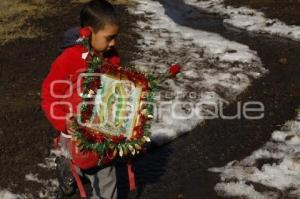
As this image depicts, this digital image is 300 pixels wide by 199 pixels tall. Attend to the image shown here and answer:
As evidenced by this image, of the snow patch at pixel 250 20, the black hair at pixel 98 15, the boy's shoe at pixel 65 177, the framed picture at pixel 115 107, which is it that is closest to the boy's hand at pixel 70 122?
the framed picture at pixel 115 107

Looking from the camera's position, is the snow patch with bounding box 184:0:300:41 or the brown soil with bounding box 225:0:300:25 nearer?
the snow patch with bounding box 184:0:300:41

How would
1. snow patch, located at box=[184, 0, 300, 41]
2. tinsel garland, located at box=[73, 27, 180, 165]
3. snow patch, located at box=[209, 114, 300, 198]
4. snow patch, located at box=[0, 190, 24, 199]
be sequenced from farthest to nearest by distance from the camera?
snow patch, located at box=[184, 0, 300, 41]
snow patch, located at box=[209, 114, 300, 198]
snow patch, located at box=[0, 190, 24, 199]
tinsel garland, located at box=[73, 27, 180, 165]

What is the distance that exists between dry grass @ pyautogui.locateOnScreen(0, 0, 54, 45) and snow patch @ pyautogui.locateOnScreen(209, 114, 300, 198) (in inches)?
235

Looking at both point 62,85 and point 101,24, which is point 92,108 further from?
point 101,24

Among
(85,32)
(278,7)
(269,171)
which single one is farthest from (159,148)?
(278,7)

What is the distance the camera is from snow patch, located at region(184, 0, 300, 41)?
11797 millimetres

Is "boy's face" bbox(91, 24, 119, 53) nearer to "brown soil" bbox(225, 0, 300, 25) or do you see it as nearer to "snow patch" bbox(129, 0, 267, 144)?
"snow patch" bbox(129, 0, 267, 144)

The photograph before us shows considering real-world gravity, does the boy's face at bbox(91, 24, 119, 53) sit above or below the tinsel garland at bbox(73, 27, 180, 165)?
above

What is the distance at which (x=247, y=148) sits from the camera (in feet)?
22.6

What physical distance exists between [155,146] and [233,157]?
980mm

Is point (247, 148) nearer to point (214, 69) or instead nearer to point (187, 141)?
point (187, 141)

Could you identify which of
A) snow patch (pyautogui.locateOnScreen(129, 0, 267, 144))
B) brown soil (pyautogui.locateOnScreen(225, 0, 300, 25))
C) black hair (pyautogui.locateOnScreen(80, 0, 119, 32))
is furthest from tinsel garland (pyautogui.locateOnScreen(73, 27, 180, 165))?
brown soil (pyautogui.locateOnScreen(225, 0, 300, 25))

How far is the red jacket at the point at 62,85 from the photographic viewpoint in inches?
173

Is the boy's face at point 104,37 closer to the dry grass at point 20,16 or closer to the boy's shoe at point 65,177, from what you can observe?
the boy's shoe at point 65,177
